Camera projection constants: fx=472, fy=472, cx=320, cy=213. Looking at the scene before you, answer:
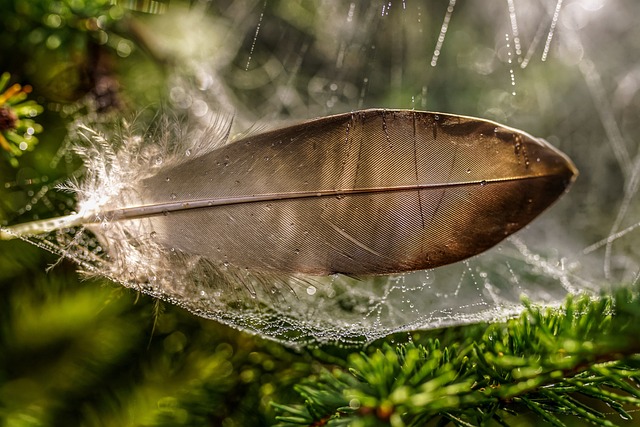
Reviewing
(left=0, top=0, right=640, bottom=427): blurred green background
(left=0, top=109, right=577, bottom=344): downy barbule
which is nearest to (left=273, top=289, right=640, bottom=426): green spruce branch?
(left=0, top=109, right=577, bottom=344): downy barbule

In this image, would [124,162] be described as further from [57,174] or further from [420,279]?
[420,279]

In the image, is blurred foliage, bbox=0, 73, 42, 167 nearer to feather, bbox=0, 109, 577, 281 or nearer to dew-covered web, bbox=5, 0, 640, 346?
feather, bbox=0, 109, 577, 281

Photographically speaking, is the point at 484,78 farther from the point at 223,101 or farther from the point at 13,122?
the point at 13,122

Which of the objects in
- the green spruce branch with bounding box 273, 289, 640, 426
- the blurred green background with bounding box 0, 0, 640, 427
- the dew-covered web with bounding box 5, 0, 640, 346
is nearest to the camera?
the green spruce branch with bounding box 273, 289, 640, 426

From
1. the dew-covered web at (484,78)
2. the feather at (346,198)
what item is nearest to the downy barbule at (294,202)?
the feather at (346,198)

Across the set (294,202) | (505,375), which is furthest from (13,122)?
(505,375)

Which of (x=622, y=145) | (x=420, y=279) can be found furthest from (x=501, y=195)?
(x=622, y=145)
